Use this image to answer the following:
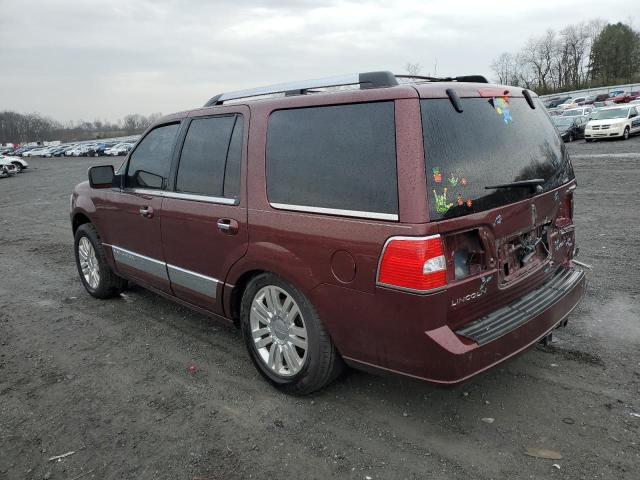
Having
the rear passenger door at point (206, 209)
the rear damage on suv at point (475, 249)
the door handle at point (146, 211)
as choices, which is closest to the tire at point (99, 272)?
the door handle at point (146, 211)

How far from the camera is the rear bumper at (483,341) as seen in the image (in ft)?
8.23

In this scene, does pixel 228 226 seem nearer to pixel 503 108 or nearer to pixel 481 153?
pixel 481 153

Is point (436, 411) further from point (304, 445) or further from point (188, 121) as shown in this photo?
point (188, 121)

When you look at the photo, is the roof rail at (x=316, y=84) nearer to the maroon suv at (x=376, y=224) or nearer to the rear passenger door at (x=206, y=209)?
the maroon suv at (x=376, y=224)

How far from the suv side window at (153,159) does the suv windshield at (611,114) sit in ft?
83.6

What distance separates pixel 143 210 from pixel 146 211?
6 cm

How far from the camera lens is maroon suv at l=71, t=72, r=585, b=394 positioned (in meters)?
2.52

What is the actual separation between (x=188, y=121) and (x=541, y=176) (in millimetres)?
2587

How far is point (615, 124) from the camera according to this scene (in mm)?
23547

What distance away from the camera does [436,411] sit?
3102 mm

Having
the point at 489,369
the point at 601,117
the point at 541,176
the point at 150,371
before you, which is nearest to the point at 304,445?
the point at 489,369

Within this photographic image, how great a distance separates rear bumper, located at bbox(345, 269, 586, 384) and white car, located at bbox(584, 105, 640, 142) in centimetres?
2442

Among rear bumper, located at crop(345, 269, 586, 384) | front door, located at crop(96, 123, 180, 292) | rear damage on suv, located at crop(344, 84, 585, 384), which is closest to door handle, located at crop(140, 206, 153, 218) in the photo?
front door, located at crop(96, 123, 180, 292)

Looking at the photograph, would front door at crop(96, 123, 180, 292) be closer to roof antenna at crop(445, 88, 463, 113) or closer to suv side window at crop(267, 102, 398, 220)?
suv side window at crop(267, 102, 398, 220)
